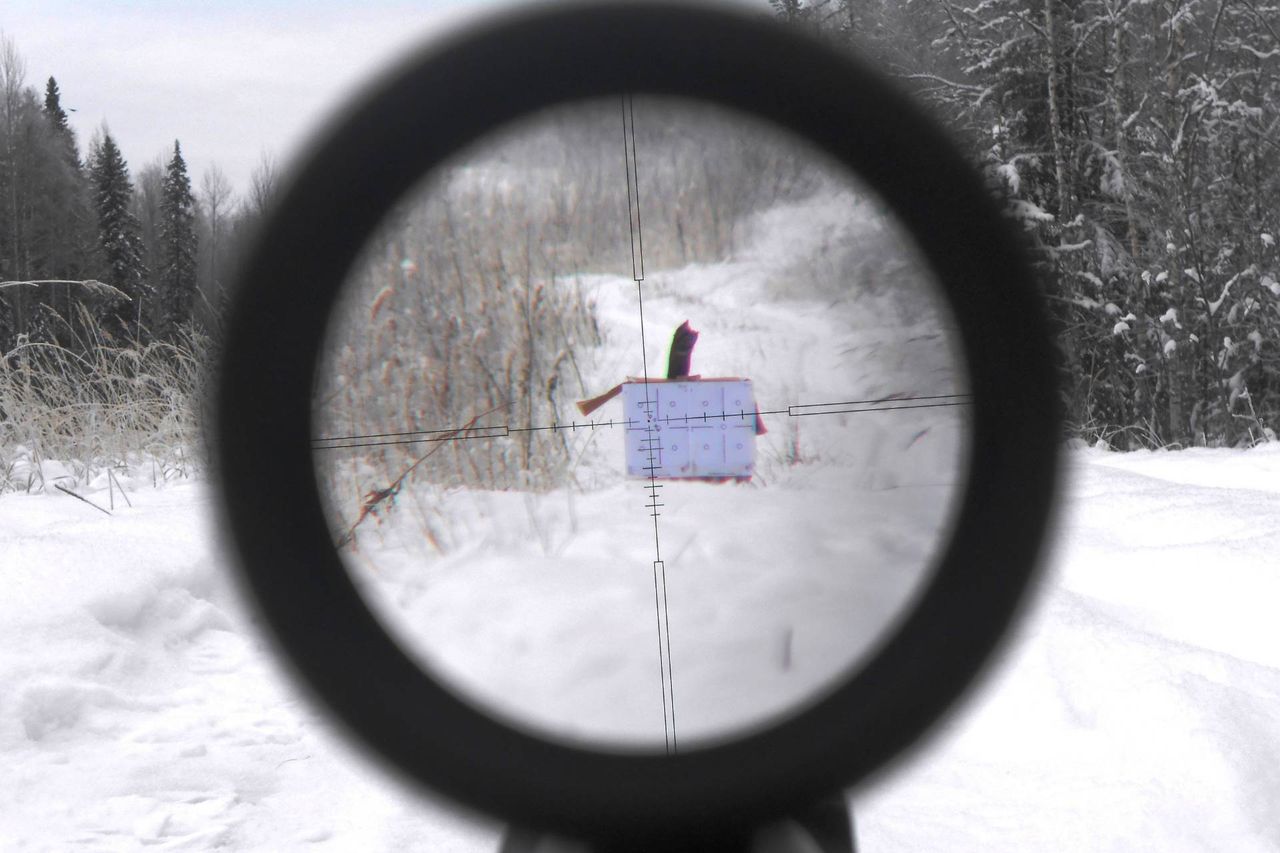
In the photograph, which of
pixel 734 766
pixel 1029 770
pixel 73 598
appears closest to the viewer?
pixel 734 766

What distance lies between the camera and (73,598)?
72.9 inches

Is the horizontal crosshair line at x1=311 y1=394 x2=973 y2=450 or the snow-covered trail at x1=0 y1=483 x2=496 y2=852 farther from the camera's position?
the snow-covered trail at x1=0 y1=483 x2=496 y2=852

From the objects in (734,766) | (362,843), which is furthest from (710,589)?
(362,843)

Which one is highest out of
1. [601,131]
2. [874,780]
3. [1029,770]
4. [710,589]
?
[601,131]

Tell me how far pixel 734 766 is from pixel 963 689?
24 centimetres

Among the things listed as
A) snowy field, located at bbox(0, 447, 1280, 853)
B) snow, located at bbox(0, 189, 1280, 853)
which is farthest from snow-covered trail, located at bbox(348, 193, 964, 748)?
snowy field, located at bbox(0, 447, 1280, 853)

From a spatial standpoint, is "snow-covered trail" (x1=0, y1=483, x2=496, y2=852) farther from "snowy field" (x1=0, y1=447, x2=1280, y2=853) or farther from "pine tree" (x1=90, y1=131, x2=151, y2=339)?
"pine tree" (x1=90, y1=131, x2=151, y2=339)

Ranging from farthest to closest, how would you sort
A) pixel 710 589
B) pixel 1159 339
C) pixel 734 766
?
1. pixel 1159 339
2. pixel 710 589
3. pixel 734 766

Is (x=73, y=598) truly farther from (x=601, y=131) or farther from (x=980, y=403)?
(x=980, y=403)

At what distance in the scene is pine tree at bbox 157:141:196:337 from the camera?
34.5 m

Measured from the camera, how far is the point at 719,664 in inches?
36.5

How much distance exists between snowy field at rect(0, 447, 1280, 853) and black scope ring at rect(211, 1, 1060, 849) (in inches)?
1.9

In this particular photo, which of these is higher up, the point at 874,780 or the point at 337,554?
the point at 337,554

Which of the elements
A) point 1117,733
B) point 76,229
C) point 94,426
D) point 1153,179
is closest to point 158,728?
point 1117,733
